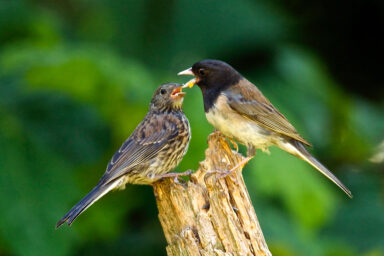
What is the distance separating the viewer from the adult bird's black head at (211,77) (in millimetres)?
5477

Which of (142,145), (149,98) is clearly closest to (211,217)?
(142,145)

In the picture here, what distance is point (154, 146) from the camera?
558 cm

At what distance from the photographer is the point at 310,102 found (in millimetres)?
6527

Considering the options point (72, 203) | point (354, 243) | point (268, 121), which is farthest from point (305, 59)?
point (72, 203)

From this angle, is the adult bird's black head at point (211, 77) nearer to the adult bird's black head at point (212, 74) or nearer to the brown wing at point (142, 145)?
the adult bird's black head at point (212, 74)

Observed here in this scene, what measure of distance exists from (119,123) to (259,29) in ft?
5.90

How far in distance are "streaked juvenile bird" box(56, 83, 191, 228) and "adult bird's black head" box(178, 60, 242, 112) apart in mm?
349

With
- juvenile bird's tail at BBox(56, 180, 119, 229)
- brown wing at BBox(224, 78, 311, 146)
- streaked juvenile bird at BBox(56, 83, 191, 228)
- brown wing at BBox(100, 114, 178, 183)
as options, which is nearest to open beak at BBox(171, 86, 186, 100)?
streaked juvenile bird at BBox(56, 83, 191, 228)

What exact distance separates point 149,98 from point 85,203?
1344 millimetres

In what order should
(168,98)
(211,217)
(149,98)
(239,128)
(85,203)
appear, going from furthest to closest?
(168,98)
(149,98)
(239,128)
(85,203)
(211,217)

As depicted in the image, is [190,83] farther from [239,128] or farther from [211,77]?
[239,128]

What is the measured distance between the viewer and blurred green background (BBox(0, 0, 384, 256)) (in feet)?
18.0

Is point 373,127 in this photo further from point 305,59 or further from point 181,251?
point 181,251

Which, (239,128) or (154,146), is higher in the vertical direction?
(154,146)
